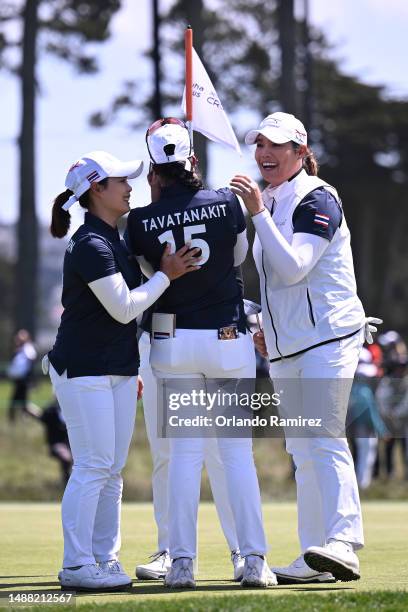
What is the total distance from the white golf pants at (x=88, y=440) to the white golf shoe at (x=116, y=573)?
0.12 metres

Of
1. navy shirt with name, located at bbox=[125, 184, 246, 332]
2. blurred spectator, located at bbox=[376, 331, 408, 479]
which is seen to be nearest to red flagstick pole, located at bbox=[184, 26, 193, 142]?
navy shirt with name, located at bbox=[125, 184, 246, 332]

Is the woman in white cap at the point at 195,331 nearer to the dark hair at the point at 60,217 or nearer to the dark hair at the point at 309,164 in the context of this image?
the dark hair at the point at 60,217

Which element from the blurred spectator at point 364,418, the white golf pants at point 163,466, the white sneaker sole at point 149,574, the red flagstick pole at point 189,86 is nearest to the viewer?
the white golf pants at point 163,466

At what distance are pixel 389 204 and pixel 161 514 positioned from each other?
44609 millimetres

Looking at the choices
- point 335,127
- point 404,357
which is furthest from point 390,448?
point 335,127

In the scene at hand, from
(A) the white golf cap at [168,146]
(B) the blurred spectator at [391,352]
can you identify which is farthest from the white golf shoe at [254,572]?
(B) the blurred spectator at [391,352]

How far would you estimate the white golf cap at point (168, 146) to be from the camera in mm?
7020

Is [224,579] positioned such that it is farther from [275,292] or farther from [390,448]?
[390,448]

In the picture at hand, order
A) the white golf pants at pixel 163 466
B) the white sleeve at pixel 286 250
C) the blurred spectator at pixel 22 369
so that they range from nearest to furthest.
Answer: the white sleeve at pixel 286 250 < the white golf pants at pixel 163 466 < the blurred spectator at pixel 22 369

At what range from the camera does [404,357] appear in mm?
A: 19219

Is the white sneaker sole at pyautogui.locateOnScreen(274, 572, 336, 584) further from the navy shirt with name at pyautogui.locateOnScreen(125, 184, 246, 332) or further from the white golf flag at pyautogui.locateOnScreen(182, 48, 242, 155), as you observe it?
the white golf flag at pyautogui.locateOnScreen(182, 48, 242, 155)

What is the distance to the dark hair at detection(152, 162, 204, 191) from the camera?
7023 mm

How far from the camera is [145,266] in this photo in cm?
720

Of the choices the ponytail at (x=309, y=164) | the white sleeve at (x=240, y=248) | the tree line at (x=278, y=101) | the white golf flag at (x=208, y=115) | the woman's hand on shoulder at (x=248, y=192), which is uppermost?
the tree line at (x=278, y=101)
